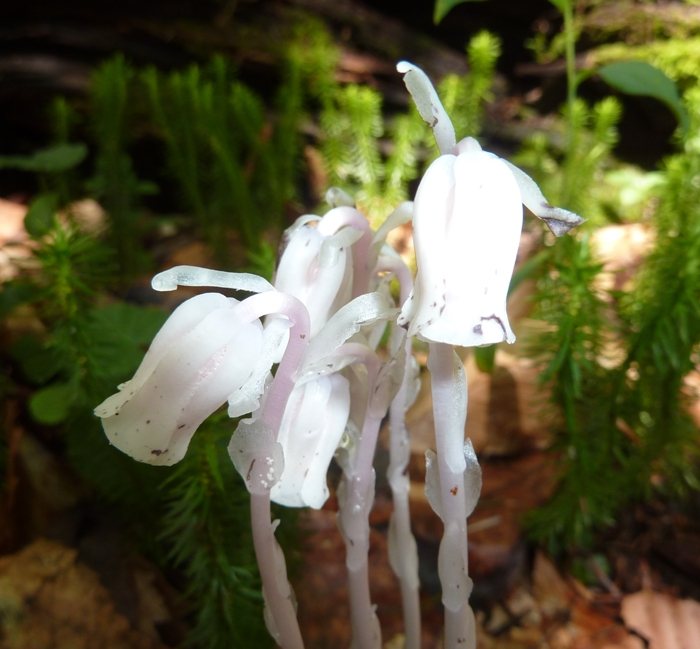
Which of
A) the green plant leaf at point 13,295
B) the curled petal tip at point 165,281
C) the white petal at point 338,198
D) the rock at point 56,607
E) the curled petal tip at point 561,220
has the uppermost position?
the curled petal tip at point 561,220

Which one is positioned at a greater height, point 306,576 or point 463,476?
point 463,476

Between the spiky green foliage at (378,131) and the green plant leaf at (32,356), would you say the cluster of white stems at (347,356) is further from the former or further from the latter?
the spiky green foliage at (378,131)

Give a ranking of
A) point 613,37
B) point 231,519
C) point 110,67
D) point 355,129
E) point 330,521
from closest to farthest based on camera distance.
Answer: point 231,519, point 330,521, point 110,67, point 355,129, point 613,37

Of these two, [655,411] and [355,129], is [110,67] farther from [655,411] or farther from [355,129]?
[655,411]

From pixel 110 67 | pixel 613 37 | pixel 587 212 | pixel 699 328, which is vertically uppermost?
pixel 613 37

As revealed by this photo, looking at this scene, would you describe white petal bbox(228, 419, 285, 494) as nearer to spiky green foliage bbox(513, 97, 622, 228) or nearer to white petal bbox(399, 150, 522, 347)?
white petal bbox(399, 150, 522, 347)

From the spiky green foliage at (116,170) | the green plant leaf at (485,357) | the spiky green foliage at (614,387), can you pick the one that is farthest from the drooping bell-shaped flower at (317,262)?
the spiky green foliage at (116,170)

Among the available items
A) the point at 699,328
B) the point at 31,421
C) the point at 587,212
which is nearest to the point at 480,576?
the point at 699,328
